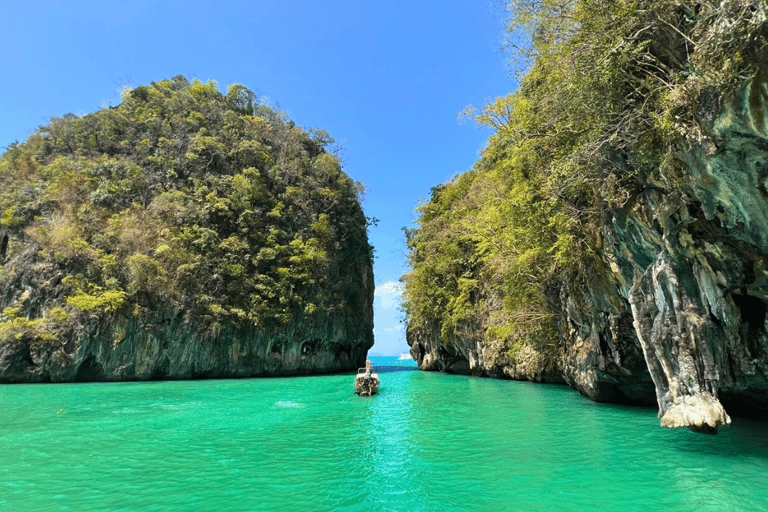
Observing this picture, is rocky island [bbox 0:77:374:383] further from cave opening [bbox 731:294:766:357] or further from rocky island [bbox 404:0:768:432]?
A: cave opening [bbox 731:294:766:357]

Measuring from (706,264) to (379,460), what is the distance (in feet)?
21.1

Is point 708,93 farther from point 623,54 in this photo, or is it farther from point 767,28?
point 623,54

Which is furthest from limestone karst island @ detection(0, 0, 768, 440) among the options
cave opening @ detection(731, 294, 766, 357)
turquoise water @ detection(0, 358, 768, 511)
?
turquoise water @ detection(0, 358, 768, 511)

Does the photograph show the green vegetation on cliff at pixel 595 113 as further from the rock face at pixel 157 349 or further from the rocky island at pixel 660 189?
the rock face at pixel 157 349

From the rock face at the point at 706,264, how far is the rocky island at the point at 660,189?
20 millimetres

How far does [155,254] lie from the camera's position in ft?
91.4

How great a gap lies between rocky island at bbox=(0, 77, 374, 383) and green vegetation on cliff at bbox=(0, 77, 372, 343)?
10 cm

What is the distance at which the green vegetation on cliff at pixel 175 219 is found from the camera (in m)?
26.3

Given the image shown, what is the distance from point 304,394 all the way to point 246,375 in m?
12.9

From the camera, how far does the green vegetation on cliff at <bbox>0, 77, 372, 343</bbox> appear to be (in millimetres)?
26266

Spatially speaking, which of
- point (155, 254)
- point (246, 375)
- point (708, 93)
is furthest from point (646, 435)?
point (155, 254)

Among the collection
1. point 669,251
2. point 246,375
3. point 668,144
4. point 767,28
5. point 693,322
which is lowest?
point 246,375

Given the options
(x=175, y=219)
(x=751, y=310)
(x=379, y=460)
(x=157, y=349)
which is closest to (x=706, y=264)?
(x=751, y=310)

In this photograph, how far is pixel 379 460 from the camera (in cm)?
743
